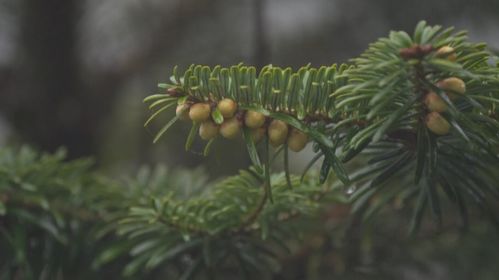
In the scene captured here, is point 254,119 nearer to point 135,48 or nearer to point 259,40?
point 259,40

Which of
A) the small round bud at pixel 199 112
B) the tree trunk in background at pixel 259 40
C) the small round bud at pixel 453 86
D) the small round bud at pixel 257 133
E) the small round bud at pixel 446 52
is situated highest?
the tree trunk in background at pixel 259 40

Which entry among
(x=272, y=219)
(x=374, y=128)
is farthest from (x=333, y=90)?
(x=272, y=219)

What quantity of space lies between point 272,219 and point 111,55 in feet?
1.70

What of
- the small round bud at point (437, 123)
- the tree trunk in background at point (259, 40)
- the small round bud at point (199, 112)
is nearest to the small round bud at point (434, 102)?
the small round bud at point (437, 123)

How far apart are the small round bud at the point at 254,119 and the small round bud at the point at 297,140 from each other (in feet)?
0.06

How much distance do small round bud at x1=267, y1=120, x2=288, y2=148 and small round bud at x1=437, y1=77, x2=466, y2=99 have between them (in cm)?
8

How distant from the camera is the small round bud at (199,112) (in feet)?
1.06

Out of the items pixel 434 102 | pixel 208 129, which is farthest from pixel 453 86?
pixel 208 129

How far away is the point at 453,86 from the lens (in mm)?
303

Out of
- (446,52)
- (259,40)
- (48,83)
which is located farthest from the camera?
(48,83)

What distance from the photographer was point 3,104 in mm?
815

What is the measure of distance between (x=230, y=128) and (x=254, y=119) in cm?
1

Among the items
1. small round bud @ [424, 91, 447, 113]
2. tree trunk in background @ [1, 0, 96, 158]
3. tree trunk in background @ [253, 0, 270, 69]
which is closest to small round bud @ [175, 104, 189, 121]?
small round bud @ [424, 91, 447, 113]

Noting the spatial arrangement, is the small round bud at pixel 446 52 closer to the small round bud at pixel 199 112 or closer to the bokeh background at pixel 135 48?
the small round bud at pixel 199 112
